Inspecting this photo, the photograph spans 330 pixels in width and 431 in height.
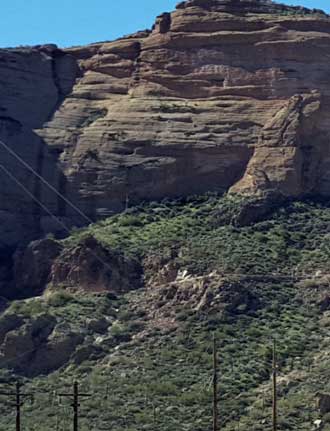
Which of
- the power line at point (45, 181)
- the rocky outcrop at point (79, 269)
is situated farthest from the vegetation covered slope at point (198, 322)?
the power line at point (45, 181)

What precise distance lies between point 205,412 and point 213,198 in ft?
78.3

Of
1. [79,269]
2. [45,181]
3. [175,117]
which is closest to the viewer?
[79,269]

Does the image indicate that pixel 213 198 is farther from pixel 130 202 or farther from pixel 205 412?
pixel 205 412

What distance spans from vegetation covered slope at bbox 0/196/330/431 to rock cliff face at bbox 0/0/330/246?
1.60 meters

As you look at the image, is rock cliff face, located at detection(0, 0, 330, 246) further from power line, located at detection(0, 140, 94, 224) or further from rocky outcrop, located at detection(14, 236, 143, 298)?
rocky outcrop, located at detection(14, 236, 143, 298)

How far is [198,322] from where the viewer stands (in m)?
132

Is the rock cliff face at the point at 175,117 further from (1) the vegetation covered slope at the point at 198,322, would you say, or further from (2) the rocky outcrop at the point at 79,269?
(2) the rocky outcrop at the point at 79,269

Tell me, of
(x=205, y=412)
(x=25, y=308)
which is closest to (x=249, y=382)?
(x=205, y=412)

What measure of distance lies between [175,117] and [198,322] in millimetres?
18143

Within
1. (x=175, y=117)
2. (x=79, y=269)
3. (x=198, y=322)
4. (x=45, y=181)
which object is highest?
(x=175, y=117)

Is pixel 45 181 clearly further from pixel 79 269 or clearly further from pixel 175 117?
pixel 79 269

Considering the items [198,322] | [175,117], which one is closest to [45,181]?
[175,117]

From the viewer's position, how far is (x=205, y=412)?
401 feet

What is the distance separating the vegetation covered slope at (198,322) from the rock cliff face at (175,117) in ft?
5.25
